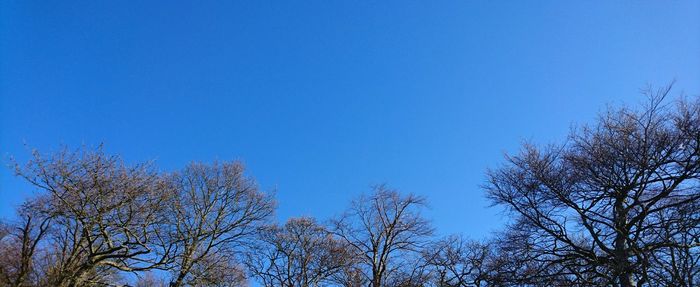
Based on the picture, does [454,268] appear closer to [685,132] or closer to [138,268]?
[685,132]

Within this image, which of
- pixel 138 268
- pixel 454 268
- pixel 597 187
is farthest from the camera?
pixel 454 268

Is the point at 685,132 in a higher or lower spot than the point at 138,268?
higher

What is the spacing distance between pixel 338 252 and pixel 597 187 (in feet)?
44.8

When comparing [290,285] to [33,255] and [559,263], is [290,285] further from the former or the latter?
[559,263]

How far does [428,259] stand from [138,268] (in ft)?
38.9

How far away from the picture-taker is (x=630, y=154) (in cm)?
1080

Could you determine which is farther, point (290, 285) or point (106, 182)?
point (290, 285)

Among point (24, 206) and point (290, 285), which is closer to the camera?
point (24, 206)

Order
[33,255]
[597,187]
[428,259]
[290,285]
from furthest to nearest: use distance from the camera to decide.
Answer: [290,285] → [428,259] → [33,255] → [597,187]

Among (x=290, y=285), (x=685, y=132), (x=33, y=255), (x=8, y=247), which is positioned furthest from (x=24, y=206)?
(x=685, y=132)

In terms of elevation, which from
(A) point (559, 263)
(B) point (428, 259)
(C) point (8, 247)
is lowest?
(A) point (559, 263)

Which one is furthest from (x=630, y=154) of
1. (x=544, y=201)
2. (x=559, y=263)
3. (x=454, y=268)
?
(x=454, y=268)

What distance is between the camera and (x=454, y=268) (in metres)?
18.8

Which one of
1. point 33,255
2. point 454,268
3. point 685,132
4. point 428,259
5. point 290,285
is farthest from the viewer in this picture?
point 290,285
